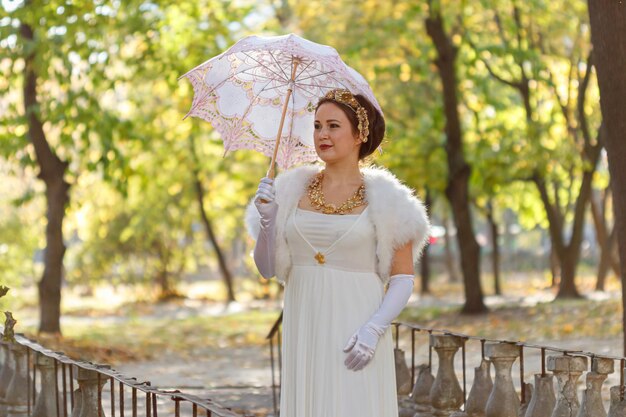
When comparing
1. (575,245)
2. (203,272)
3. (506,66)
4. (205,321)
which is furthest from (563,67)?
(203,272)

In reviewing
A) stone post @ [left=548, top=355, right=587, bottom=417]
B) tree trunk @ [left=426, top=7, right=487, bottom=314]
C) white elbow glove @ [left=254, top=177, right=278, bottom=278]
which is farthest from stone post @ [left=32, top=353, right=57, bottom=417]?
tree trunk @ [left=426, top=7, right=487, bottom=314]

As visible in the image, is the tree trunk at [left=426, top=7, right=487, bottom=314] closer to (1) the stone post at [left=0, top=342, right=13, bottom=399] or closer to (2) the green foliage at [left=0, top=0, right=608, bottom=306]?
(2) the green foliage at [left=0, top=0, right=608, bottom=306]

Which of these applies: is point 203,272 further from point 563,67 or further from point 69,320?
point 563,67

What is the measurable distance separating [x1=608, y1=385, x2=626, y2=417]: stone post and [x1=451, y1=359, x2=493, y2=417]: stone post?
1.43 meters

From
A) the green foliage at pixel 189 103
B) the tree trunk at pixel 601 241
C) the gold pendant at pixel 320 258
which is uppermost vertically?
the green foliage at pixel 189 103

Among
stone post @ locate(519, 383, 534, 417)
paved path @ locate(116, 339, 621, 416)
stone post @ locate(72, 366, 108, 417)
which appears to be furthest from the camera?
paved path @ locate(116, 339, 621, 416)

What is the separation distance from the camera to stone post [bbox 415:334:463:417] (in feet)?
24.6

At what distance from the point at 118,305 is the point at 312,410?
28.4 metres

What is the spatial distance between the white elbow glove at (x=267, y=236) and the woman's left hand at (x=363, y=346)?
52cm

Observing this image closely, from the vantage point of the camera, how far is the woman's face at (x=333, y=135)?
492 cm

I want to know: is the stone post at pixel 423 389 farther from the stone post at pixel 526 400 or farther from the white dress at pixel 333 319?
the white dress at pixel 333 319

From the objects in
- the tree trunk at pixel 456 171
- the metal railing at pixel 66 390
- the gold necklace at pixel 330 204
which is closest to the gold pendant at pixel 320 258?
the gold necklace at pixel 330 204

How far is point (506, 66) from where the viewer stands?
76.5 ft

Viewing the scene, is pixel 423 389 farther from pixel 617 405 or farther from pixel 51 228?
pixel 51 228
